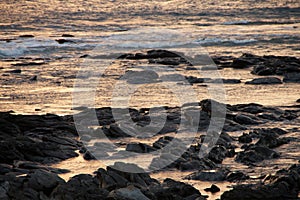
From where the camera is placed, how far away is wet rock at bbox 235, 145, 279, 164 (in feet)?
39.6

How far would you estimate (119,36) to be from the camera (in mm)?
41719

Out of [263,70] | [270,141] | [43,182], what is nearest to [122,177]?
[43,182]

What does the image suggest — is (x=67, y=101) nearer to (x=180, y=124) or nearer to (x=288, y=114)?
(x=180, y=124)

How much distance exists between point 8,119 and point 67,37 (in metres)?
27.3

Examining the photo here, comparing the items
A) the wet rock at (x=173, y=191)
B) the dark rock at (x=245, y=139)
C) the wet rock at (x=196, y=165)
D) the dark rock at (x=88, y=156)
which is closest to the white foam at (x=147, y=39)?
the dark rock at (x=245, y=139)

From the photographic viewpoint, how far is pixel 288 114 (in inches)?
637

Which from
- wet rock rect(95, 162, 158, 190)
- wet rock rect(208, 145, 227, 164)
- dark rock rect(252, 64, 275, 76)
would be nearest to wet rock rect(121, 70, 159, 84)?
dark rock rect(252, 64, 275, 76)

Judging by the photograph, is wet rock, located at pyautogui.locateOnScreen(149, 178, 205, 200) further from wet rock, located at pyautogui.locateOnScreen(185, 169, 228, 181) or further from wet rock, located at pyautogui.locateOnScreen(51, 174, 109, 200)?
wet rock, located at pyautogui.locateOnScreen(185, 169, 228, 181)

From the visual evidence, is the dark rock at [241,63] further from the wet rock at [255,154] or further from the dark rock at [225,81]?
the wet rock at [255,154]

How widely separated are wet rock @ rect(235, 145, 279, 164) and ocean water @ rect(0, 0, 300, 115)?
224 inches

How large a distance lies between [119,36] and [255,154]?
30.1 m

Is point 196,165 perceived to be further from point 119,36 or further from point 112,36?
point 112,36

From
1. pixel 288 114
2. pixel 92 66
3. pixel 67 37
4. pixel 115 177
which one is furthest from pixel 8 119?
pixel 67 37

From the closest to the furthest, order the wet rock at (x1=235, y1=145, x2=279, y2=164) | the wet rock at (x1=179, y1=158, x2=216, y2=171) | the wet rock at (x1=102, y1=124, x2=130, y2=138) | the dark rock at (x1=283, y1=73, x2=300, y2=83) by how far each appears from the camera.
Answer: the wet rock at (x1=179, y1=158, x2=216, y2=171)
the wet rock at (x1=235, y1=145, x2=279, y2=164)
the wet rock at (x1=102, y1=124, x2=130, y2=138)
the dark rock at (x1=283, y1=73, x2=300, y2=83)
